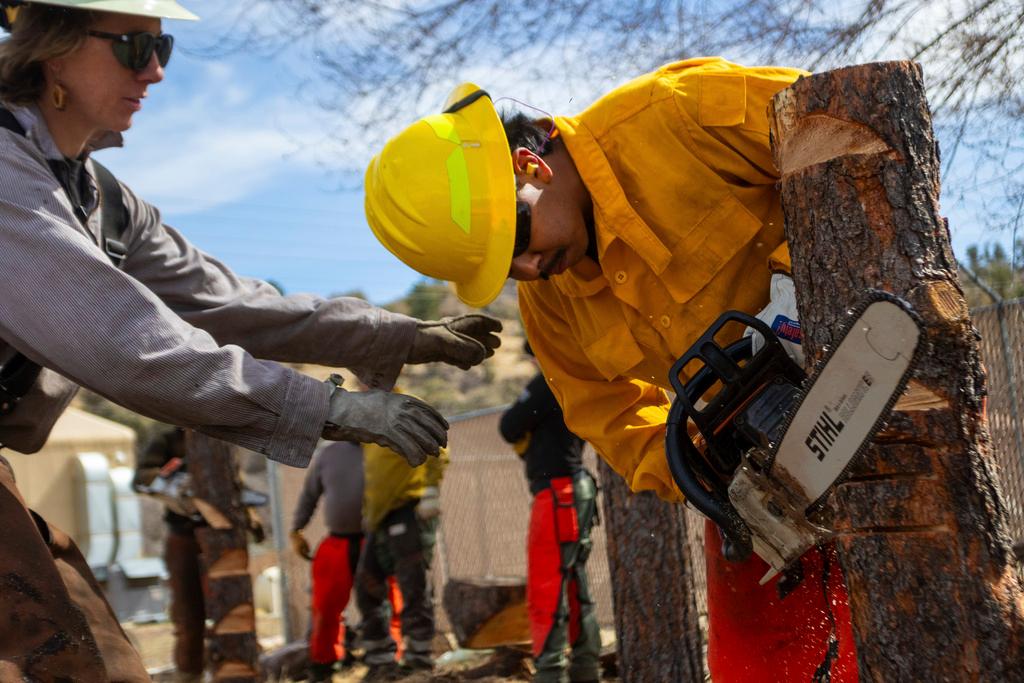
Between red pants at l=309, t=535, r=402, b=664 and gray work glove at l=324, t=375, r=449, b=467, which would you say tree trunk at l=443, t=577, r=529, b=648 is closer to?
red pants at l=309, t=535, r=402, b=664

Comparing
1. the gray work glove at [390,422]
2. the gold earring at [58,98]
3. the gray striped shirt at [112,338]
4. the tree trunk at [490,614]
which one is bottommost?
the tree trunk at [490,614]

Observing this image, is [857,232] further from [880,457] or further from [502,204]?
[502,204]

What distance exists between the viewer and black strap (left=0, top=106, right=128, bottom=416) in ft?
8.48

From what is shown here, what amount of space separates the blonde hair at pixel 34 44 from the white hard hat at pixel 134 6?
5cm

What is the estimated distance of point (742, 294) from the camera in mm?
2609

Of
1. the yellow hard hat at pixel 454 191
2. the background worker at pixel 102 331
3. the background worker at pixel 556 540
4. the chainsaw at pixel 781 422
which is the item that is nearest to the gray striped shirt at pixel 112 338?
the background worker at pixel 102 331

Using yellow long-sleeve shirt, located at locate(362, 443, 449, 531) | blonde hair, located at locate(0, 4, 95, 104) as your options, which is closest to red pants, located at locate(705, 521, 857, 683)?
blonde hair, located at locate(0, 4, 95, 104)

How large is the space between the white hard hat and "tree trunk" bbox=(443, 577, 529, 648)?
169 inches

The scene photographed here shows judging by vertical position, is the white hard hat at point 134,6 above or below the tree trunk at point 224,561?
above

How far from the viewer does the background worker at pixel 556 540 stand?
5062 millimetres

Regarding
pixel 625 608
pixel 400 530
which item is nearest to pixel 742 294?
pixel 625 608

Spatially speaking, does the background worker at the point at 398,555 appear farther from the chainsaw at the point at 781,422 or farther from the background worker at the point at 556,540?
the chainsaw at the point at 781,422

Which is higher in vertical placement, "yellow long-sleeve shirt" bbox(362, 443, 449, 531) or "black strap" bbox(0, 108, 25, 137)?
"black strap" bbox(0, 108, 25, 137)

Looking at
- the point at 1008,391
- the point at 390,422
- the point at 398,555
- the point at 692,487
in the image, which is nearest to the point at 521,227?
the point at 390,422
